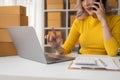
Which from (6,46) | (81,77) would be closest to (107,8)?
(6,46)

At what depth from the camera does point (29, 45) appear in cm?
97

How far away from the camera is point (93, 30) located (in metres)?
1.62

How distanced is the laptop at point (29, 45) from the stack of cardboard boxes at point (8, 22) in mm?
114

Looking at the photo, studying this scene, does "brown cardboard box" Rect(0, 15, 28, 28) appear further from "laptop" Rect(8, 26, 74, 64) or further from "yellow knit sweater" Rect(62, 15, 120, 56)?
"yellow knit sweater" Rect(62, 15, 120, 56)

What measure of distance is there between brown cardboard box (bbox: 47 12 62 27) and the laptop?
1.95 m

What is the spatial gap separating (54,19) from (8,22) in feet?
6.06

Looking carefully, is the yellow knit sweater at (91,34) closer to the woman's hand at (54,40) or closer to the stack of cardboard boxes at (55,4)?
the woman's hand at (54,40)

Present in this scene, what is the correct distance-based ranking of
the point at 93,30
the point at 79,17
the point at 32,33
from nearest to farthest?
1. the point at 32,33
2. the point at 93,30
3. the point at 79,17

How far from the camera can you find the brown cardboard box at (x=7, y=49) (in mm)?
1187

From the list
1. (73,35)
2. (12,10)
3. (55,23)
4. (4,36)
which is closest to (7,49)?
(4,36)

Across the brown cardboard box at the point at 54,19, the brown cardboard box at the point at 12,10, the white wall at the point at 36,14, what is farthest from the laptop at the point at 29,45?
the white wall at the point at 36,14

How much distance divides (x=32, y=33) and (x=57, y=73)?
25 centimetres

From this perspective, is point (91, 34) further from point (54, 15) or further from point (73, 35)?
point (54, 15)

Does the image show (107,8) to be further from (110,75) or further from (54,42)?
(110,75)
